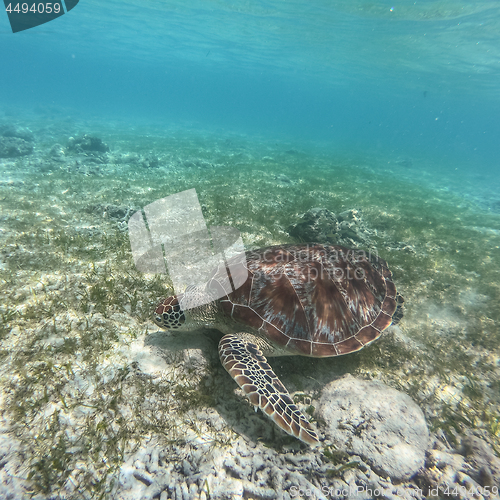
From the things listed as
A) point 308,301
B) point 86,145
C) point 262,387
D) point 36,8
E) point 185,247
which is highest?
point 36,8

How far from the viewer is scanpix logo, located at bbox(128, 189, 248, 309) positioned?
342 cm

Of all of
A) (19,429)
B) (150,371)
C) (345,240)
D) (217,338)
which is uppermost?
(19,429)

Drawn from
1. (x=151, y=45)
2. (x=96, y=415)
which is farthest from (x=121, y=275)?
(x=151, y=45)

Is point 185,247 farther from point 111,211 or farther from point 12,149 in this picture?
point 12,149

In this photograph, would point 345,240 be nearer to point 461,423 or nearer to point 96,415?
point 461,423

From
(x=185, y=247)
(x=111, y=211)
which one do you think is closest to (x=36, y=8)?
(x=111, y=211)

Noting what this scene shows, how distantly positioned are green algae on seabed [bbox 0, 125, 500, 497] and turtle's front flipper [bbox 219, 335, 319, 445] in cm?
41

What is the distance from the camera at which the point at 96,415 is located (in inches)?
83.7

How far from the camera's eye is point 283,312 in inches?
113

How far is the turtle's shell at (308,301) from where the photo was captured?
278cm

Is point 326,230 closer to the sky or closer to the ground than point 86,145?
closer to the ground

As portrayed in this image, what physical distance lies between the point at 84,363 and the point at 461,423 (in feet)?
13.4

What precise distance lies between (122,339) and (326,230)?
5563mm

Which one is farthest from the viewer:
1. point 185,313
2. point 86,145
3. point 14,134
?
point 14,134
